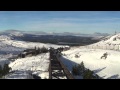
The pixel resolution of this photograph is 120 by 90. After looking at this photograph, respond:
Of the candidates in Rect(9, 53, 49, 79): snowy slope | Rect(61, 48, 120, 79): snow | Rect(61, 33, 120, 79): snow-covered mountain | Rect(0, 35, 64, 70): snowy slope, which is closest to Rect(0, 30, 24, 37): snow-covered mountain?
Rect(0, 35, 64, 70): snowy slope

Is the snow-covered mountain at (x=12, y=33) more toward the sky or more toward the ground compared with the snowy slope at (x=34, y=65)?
more toward the sky

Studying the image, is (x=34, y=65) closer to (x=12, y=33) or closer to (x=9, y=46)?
(x=9, y=46)

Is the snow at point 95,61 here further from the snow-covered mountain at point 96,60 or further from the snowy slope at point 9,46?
the snowy slope at point 9,46

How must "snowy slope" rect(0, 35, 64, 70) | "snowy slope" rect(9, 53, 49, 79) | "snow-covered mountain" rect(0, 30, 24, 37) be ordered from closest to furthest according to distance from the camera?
"snow-covered mountain" rect(0, 30, 24, 37)
"snowy slope" rect(0, 35, 64, 70)
"snowy slope" rect(9, 53, 49, 79)

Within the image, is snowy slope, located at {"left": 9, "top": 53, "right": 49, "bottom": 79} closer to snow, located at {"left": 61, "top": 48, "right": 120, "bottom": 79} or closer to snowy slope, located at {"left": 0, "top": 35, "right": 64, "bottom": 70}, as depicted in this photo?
snowy slope, located at {"left": 0, "top": 35, "right": 64, "bottom": 70}

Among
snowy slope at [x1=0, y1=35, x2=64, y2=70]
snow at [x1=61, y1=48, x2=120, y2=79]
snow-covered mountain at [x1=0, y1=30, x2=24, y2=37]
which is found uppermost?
snow-covered mountain at [x1=0, y1=30, x2=24, y2=37]

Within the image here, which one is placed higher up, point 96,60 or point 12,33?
point 12,33

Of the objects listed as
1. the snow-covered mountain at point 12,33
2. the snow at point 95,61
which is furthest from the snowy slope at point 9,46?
the snow at point 95,61

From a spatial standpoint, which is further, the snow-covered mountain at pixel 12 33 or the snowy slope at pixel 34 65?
the snowy slope at pixel 34 65

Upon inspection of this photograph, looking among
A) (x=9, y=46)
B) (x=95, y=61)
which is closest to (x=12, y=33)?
(x=9, y=46)
